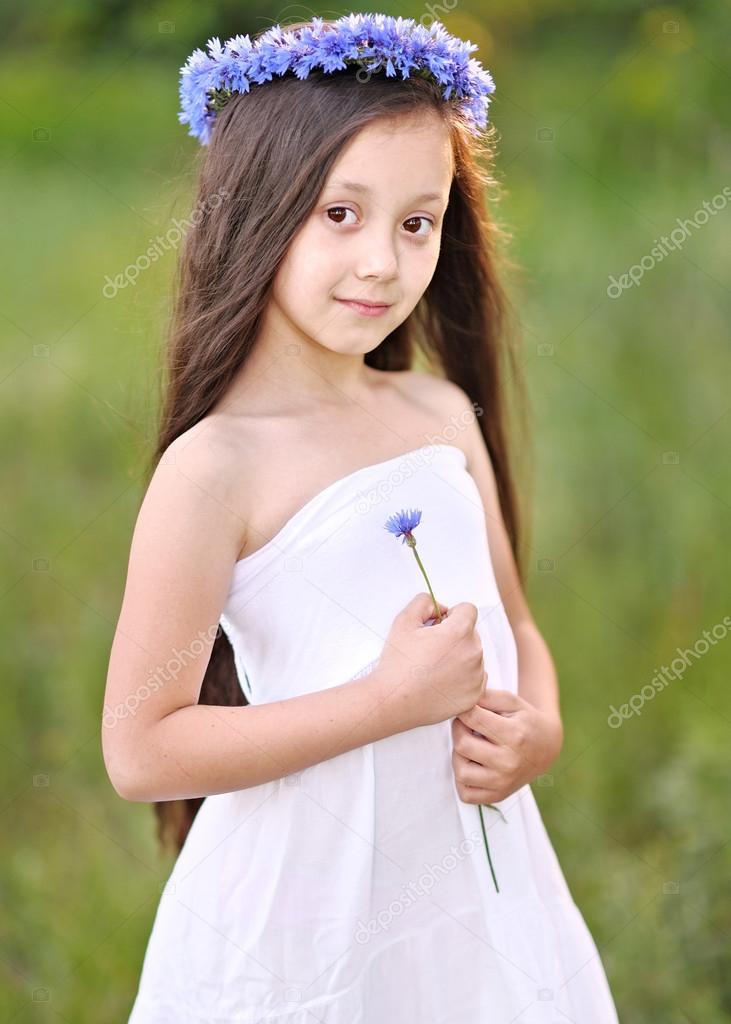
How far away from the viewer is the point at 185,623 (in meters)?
1.36

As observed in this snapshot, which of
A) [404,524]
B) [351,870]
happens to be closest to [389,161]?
[404,524]

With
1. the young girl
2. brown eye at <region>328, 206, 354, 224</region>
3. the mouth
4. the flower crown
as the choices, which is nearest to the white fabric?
the young girl

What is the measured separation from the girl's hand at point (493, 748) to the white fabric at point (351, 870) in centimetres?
4

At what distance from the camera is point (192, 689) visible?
54.9 inches

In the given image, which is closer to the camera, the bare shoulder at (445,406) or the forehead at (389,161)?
the forehead at (389,161)

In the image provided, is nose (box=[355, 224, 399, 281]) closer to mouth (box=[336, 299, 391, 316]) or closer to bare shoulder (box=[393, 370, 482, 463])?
mouth (box=[336, 299, 391, 316])

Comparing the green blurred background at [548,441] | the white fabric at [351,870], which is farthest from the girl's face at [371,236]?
the green blurred background at [548,441]

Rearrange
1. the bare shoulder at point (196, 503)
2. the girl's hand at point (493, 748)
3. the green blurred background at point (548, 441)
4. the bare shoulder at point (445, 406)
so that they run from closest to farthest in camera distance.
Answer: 1. the bare shoulder at point (196, 503)
2. the girl's hand at point (493, 748)
3. the bare shoulder at point (445, 406)
4. the green blurred background at point (548, 441)

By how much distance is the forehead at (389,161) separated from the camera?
1.37 m

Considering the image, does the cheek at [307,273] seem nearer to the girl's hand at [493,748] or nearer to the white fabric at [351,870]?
the white fabric at [351,870]

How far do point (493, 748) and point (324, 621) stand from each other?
260 mm

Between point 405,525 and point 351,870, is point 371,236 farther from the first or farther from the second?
point 351,870

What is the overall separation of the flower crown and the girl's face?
9 cm

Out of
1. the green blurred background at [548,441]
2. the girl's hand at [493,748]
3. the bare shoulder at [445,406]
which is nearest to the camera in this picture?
the girl's hand at [493,748]
